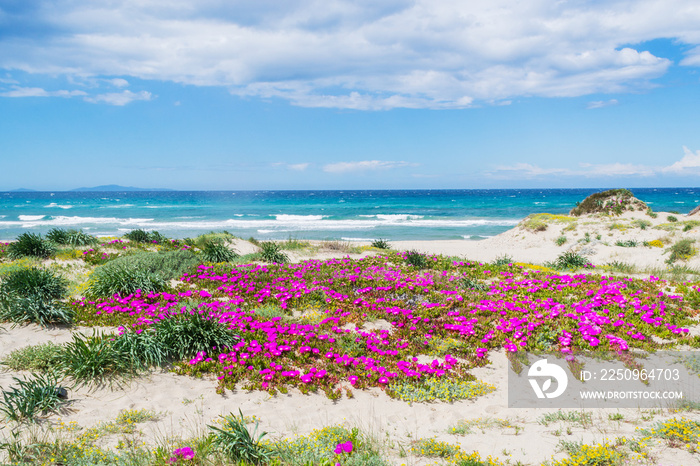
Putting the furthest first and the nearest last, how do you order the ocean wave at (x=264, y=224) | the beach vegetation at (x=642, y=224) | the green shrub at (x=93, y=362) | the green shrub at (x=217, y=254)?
the ocean wave at (x=264, y=224)
the beach vegetation at (x=642, y=224)
the green shrub at (x=217, y=254)
the green shrub at (x=93, y=362)

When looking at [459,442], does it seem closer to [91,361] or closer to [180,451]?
[180,451]

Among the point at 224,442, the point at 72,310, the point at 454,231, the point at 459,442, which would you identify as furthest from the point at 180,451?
the point at 454,231

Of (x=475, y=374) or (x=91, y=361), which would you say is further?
(x=475, y=374)

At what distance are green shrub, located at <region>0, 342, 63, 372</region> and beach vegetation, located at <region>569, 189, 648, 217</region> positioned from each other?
106ft

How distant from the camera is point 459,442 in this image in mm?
4508

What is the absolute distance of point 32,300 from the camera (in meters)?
8.06

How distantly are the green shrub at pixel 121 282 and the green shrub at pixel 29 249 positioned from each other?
5010mm

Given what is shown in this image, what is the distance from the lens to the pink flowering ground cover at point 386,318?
6391 millimetres

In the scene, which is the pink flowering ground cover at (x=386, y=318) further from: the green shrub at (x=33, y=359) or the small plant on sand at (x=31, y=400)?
the small plant on sand at (x=31, y=400)

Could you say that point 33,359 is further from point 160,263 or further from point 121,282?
point 160,263

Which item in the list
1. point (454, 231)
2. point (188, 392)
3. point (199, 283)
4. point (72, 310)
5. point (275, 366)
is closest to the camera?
point (188, 392)

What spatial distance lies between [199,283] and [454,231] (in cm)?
3270

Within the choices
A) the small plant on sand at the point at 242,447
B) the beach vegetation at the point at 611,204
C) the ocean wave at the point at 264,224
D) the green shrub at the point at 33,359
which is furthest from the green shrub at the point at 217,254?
the beach vegetation at the point at 611,204

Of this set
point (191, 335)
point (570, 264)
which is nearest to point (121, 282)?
point (191, 335)
